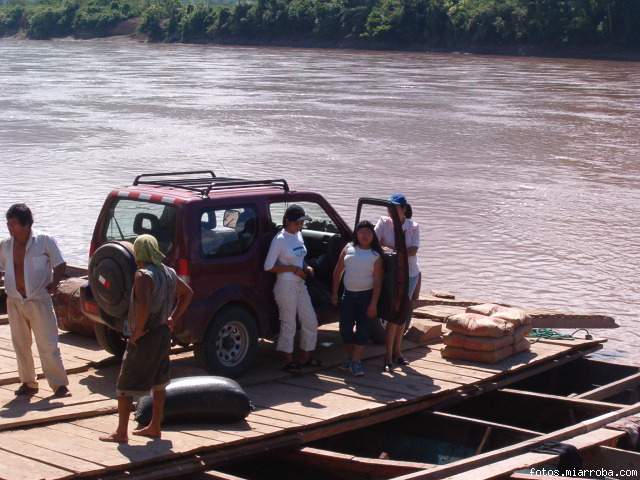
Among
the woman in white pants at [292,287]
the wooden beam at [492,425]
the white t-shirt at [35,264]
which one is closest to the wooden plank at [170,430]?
the white t-shirt at [35,264]

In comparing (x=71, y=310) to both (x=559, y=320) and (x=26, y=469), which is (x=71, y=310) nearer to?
(x=26, y=469)

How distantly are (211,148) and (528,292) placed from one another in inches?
624

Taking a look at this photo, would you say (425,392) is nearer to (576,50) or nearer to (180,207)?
(180,207)

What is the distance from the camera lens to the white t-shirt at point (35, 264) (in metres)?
7.80

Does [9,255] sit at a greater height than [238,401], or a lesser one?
greater

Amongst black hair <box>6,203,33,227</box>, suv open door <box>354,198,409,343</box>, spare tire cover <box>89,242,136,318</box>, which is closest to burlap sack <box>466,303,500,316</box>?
suv open door <box>354,198,409,343</box>

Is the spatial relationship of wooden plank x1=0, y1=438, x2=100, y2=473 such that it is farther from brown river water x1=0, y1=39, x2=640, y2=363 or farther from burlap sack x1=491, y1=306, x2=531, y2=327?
brown river water x1=0, y1=39, x2=640, y2=363

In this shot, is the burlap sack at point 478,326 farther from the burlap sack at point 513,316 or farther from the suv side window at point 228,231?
the suv side window at point 228,231

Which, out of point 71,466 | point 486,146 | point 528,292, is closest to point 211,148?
point 486,146

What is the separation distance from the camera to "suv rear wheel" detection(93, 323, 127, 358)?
347 inches

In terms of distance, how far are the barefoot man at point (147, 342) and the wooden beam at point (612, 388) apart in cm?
391

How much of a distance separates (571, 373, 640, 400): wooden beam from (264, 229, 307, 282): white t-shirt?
2.62 metres

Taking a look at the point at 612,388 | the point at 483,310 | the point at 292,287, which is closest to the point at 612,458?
the point at 612,388

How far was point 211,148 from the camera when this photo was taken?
99.2ft
